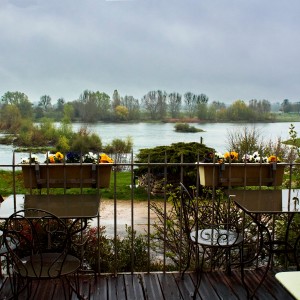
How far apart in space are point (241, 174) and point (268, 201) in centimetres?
38

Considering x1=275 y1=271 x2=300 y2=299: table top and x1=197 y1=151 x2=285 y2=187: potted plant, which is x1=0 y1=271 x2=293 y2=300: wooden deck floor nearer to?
x1=197 y1=151 x2=285 y2=187: potted plant

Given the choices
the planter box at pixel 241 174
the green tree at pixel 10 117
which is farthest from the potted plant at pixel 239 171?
the green tree at pixel 10 117

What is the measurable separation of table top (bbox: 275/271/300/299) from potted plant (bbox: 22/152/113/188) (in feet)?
5.03

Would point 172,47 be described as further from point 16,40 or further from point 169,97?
point 169,97

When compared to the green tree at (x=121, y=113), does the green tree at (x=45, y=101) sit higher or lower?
higher

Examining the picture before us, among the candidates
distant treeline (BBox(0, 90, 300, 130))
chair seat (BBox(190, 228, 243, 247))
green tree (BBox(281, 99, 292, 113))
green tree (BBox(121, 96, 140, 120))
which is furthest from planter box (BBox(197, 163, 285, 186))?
green tree (BBox(121, 96, 140, 120))

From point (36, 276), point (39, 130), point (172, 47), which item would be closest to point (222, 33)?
point (172, 47)

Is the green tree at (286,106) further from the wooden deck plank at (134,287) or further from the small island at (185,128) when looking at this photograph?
the wooden deck plank at (134,287)

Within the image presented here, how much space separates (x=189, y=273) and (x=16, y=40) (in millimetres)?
14301

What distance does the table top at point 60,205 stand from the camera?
2.17 m

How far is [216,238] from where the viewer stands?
2.44 metres

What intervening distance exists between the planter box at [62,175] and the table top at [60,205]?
0.20m

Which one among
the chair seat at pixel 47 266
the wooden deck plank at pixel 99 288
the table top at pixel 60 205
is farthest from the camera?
the wooden deck plank at pixel 99 288

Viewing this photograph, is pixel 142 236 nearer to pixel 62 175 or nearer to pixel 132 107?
pixel 62 175
